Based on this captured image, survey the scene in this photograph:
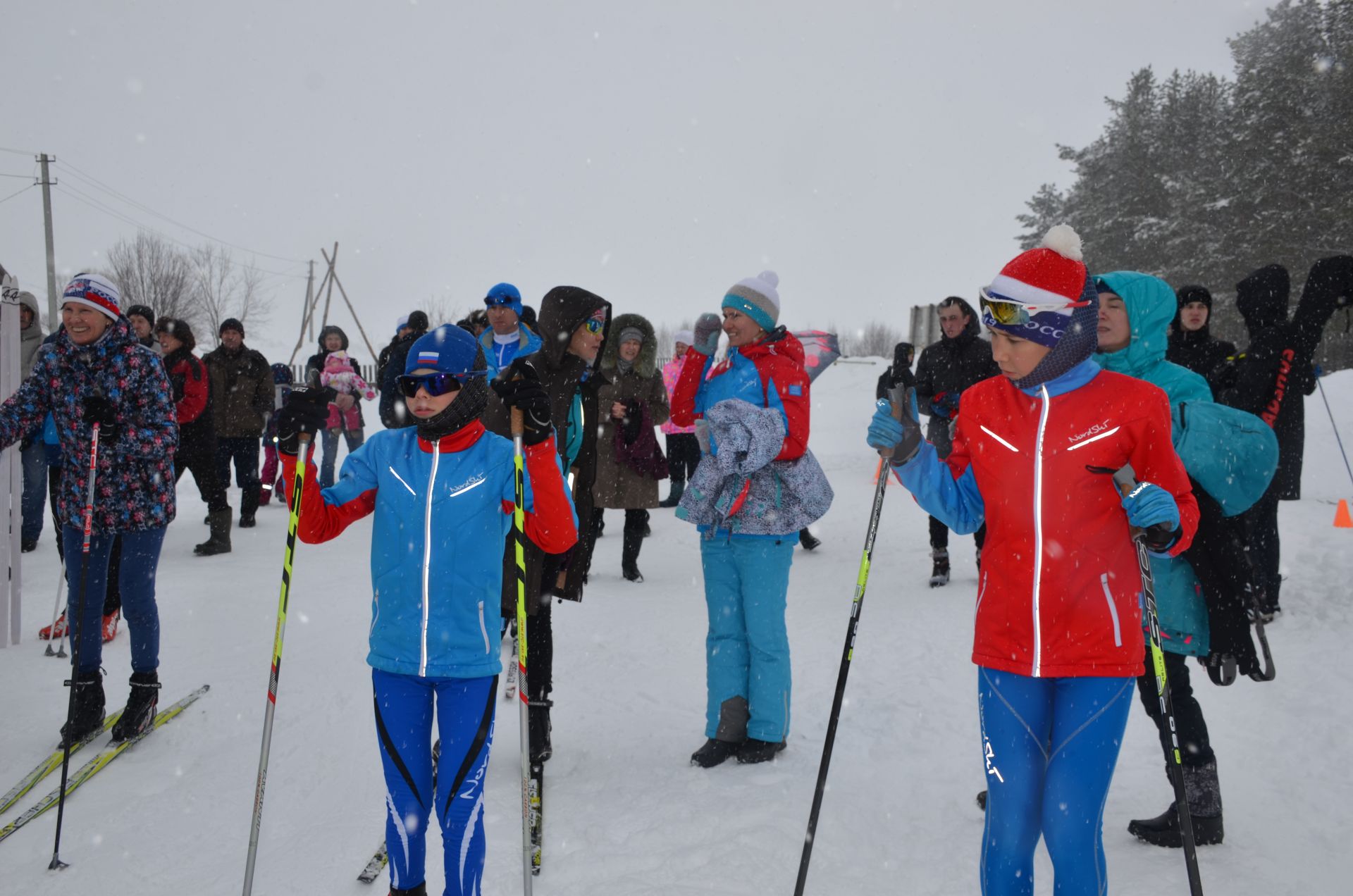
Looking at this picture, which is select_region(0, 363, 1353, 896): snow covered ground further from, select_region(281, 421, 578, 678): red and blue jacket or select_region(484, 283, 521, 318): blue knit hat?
select_region(484, 283, 521, 318): blue knit hat

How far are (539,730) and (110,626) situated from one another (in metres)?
3.93

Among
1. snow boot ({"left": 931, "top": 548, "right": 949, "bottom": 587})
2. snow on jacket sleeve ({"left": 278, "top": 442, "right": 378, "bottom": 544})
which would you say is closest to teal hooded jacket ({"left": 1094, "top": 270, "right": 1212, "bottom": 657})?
snow on jacket sleeve ({"left": 278, "top": 442, "right": 378, "bottom": 544})

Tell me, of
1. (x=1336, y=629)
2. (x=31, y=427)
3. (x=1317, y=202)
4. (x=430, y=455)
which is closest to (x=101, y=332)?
(x=31, y=427)

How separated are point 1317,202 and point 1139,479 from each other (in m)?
31.2

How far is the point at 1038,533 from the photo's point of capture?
8.54ft

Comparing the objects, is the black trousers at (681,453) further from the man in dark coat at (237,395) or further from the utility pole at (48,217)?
A: the utility pole at (48,217)

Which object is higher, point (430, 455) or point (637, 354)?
point (637, 354)

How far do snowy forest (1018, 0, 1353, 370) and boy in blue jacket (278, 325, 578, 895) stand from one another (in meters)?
27.4

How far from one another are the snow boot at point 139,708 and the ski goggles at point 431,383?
9.85ft

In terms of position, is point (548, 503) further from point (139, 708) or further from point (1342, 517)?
point (1342, 517)

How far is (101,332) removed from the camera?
454cm

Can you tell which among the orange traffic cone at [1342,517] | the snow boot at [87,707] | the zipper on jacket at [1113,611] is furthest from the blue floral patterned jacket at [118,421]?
the orange traffic cone at [1342,517]

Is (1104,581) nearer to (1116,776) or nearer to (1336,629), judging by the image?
(1116,776)

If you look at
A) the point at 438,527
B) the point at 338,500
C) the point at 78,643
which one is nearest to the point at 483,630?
the point at 438,527
